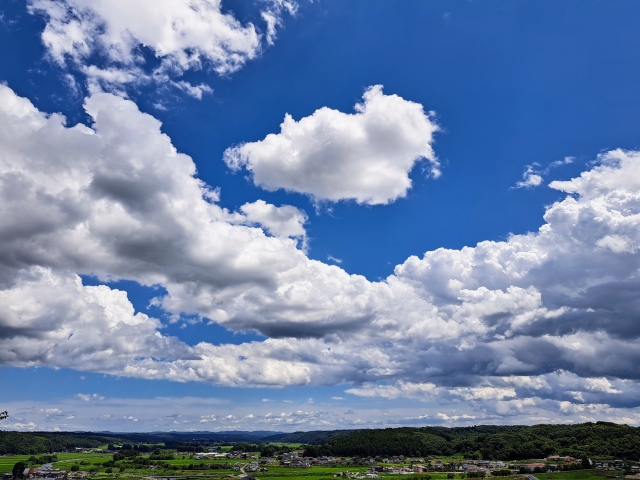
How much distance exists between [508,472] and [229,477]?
86958 mm

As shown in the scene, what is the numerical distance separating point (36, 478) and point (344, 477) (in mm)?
101535

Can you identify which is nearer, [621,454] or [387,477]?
[387,477]

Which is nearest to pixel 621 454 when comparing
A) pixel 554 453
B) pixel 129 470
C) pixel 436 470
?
pixel 554 453

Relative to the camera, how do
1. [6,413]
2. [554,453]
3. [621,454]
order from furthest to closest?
[554,453], [621,454], [6,413]

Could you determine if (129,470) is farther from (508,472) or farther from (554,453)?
(554,453)

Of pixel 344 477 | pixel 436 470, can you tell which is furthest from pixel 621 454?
pixel 344 477

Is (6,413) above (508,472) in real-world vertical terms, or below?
above

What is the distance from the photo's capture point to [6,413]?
293 feet

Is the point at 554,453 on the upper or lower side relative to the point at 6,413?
lower

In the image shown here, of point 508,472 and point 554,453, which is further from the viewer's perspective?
point 554,453

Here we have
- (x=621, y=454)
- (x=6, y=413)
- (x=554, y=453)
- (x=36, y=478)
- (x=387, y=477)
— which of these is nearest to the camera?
(x=6, y=413)

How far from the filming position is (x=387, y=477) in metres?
149

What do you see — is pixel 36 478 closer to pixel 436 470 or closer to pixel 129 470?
pixel 129 470

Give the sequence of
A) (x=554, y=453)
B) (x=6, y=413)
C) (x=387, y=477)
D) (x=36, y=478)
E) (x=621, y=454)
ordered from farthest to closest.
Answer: (x=554, y=453)
(x=621, y=454)
(x=36, y=478)
(x=387, y=477)
(x=6, y=413)
